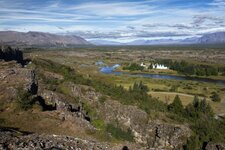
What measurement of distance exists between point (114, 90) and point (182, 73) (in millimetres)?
129291

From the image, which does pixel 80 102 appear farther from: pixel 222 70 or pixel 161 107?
pixel 222 70

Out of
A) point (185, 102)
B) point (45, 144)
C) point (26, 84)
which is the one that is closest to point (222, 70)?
point (185, 102)

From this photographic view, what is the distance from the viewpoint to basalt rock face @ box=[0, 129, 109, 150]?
21.3 meters

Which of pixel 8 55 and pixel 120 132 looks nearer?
pixel 120 132

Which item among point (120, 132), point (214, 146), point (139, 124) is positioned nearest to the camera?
point (214, 146)

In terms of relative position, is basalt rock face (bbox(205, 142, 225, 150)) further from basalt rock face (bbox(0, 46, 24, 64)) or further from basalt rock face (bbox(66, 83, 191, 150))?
basalt rock face (bbox(0, 46, 24, 64))

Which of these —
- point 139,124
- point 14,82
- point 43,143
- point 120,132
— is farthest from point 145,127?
point 43,143

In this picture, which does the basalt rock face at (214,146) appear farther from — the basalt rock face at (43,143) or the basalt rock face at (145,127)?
the basalt rock face at (43,143)

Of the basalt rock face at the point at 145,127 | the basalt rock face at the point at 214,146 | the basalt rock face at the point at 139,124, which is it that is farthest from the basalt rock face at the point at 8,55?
the basalt rock face at the point at 214,146

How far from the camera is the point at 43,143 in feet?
74.1

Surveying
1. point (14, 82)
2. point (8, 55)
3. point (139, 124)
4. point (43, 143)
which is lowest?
point (139, 124)

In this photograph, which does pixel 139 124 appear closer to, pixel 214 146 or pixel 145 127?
pixel 145 127

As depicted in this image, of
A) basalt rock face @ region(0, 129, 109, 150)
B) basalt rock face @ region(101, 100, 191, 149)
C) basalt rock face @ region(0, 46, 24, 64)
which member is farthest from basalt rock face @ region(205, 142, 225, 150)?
basalt rock face @ region(0, 46, 24, 64)

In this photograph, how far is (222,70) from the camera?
186750 mm
